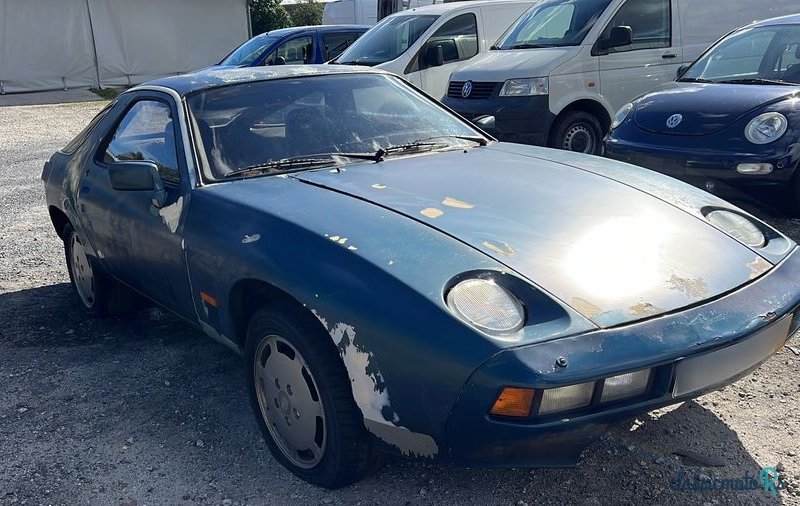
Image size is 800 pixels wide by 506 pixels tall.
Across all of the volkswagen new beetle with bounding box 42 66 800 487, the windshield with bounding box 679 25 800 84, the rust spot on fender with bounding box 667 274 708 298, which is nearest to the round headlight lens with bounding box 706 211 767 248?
the volkswagen new beetle with bounding box 42 66 800 487

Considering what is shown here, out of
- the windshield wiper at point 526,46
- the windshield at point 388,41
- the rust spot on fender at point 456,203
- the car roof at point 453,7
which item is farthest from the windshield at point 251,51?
the rust spot on fender at point 456,203

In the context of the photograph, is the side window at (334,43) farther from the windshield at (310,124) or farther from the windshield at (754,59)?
the windshield at (310,124)

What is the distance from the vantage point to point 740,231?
289cm

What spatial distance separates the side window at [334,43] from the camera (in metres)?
12.0

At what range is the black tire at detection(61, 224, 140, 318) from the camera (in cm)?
418

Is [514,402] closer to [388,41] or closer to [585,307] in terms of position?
[585,307]

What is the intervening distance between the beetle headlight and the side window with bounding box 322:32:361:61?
210 inches

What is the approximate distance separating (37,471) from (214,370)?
38.4 inches

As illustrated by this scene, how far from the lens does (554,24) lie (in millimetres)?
7867

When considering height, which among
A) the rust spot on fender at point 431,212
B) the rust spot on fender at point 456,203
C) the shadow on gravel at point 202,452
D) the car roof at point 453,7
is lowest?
the shadow on gravel at point 202,452

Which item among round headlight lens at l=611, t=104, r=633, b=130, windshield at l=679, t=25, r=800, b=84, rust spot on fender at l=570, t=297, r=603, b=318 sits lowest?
rust spot on fender at l=570, t=297, r=603, b=318

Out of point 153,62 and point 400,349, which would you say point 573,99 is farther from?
point 153,62

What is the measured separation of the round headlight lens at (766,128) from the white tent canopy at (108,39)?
18.1 meters

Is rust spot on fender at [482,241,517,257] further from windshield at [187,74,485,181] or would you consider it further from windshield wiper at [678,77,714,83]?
windshield wiper at [678,77,714,83]
